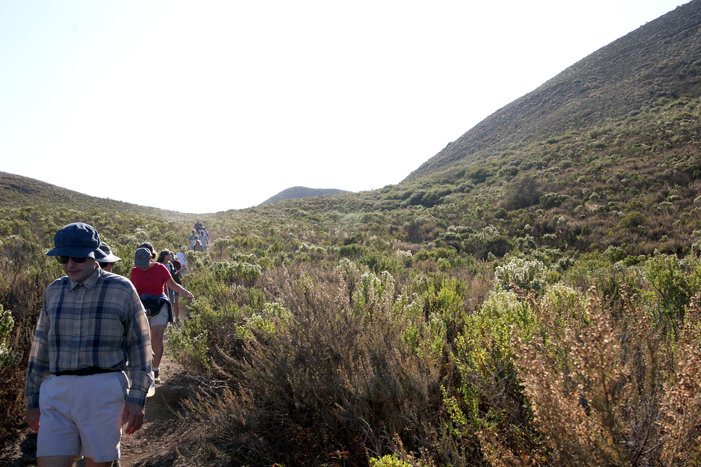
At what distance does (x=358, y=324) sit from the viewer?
3.56m

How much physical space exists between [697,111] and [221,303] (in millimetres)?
33460

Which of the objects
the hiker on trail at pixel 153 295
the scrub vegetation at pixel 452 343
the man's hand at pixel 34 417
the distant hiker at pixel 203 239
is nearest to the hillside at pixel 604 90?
the scrub vegetation at pixel 452 343

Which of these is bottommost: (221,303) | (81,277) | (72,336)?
(221,303)

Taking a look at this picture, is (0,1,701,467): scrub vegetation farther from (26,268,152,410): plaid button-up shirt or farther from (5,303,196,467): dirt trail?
(26,268,152,410): plaid button-up shirt

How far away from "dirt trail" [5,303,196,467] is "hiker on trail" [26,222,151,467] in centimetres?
107

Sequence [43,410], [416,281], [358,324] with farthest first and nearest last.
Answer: [416,281] < [358,324] < [43,410]

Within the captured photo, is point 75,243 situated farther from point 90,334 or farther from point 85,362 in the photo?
point 85,362

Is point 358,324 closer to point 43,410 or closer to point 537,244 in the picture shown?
point 43,410

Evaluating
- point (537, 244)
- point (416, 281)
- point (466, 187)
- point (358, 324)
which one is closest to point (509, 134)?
point (466, 187)

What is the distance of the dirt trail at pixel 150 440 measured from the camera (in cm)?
333

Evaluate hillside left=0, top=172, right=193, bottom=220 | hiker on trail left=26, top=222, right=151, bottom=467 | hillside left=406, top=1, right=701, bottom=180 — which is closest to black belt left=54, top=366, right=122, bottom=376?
hiker on trail left=26, top=222, right=151, bottom=467

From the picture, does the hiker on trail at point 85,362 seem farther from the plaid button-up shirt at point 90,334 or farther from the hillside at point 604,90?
the hillside at point 604,90

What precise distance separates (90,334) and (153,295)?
2.67 m

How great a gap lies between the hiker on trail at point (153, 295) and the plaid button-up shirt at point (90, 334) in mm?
→ 2370
